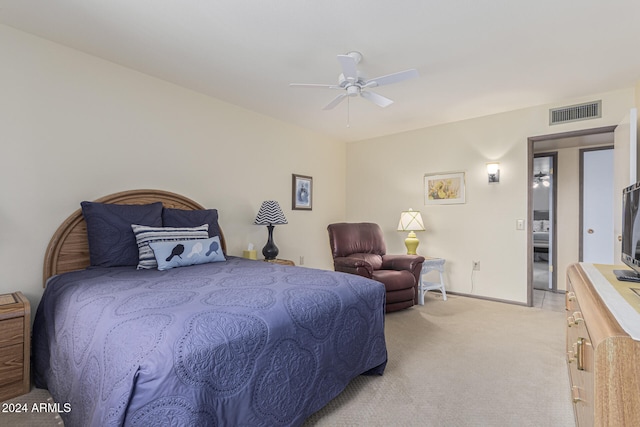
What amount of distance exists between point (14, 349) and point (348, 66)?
280 cm

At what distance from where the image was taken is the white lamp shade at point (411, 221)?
14.5ft

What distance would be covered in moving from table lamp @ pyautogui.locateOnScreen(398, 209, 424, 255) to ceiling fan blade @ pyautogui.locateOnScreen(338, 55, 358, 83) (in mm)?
2482

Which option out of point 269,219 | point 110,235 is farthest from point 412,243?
point 110,235

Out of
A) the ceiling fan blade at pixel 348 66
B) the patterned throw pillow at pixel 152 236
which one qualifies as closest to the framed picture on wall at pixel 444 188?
the ceiling fan blade at pixel 348 66

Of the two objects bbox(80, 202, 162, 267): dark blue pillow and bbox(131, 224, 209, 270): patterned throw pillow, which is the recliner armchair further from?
bbox(80, 202, 162, 267): dark blue pillow

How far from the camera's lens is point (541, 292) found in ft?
15.2

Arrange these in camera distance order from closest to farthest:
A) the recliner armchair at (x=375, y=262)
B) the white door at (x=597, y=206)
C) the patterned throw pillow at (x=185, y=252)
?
the patterned throw pillow at (x=185, y=252) < the recliner armchair at (x=375, y=262) < the white door at (x=597, y=206)

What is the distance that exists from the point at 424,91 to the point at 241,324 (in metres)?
3.04

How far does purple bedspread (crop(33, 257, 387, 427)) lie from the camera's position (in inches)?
41.7

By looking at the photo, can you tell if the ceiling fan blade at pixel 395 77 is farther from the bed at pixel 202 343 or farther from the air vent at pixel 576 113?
the air vent at pixel 576 113

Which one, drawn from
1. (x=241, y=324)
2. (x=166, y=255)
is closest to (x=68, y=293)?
(x=166, y=255)

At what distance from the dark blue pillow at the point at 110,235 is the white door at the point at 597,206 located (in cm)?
566

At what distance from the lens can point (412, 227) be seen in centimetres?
441

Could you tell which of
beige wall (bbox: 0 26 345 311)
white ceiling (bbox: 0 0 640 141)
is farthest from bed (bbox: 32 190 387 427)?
white ceiling (bbox: 0 0 640 141)
